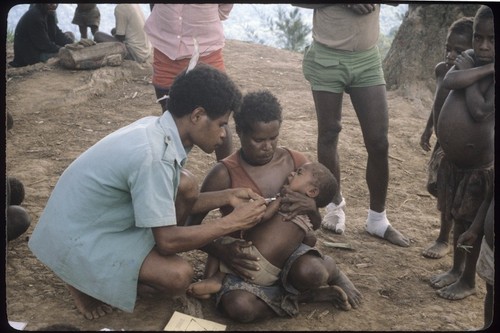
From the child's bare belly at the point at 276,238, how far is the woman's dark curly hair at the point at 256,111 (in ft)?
1.51

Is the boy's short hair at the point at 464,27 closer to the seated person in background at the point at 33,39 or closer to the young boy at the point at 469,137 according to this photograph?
the young boy at the point at 469,137

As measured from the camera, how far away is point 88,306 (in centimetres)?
275

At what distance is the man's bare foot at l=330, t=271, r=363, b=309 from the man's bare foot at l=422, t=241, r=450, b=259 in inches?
29.9

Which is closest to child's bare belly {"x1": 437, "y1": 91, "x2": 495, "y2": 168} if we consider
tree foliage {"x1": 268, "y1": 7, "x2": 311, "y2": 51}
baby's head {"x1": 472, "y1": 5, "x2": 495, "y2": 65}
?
baby's head {"x1": 472, "y1": 5, "x2": 495, "y2": 65}

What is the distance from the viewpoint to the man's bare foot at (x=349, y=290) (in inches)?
118

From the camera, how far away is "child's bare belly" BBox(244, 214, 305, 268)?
2.87 meters

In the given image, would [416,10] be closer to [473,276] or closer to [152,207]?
[473,276]

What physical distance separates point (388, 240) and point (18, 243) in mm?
2140

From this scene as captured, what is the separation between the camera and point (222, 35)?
13.0ft

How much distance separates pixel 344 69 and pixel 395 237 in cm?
105

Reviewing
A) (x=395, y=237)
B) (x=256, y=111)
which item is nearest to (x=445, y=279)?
(x=395, y=237)

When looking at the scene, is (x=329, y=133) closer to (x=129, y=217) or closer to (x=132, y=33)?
(x=129, y=217)

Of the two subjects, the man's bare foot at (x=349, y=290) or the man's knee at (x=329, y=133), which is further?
the man's knee at (x=329, y=133)

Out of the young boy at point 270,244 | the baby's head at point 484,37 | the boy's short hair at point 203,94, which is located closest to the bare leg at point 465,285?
the young boy at point 270,244
